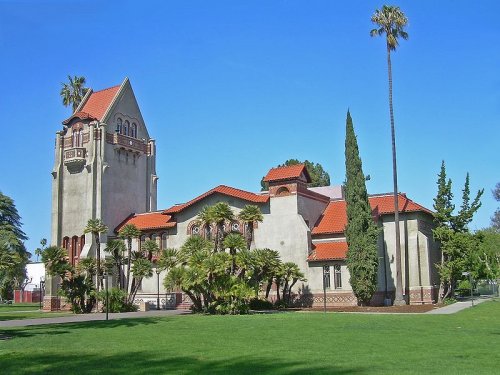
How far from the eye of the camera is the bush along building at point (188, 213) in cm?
4422

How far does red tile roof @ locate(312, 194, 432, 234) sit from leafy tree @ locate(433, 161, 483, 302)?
5.67 feet

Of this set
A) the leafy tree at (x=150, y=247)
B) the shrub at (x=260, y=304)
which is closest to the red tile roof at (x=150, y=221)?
the leafy tree at (x=150, y=247)

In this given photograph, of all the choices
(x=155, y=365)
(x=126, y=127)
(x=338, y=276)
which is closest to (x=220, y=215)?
(x=338, y=276)

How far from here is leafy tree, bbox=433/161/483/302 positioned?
1694 inches

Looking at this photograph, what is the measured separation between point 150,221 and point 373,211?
20706 millimetres

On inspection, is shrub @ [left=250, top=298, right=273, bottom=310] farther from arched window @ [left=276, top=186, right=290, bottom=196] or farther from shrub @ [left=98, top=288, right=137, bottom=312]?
shrub @ [left=98, top=288, right=137, bottom=312]

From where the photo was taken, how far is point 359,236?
132ft

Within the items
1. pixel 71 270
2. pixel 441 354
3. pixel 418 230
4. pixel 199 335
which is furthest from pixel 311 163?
pixel 441 354

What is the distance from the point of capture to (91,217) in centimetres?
5156

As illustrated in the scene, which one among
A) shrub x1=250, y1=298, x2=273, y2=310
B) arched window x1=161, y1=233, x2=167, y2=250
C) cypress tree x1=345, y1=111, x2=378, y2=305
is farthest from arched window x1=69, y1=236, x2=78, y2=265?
cypress tree x1=345, y1=111, x2=378, y2=305

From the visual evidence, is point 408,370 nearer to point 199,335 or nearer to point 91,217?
point 199,335

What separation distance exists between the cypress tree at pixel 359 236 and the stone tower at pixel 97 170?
76.3 feet

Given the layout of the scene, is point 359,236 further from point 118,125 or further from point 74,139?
point 74,139

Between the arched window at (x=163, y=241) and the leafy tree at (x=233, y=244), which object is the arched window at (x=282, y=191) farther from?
the arched window at (x=163, y=241)
